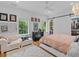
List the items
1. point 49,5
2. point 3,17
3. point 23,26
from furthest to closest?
point 23,26 → point 3,17 → point 49,5

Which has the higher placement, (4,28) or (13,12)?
(13,12)

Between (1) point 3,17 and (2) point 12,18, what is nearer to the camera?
(1) point 3,17

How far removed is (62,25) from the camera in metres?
7.76

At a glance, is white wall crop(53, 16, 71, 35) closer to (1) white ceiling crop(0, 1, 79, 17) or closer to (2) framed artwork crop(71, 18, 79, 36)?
(2) framed artwork crop(71, 18, 79, 36)

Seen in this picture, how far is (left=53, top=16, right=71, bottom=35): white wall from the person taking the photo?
23.8 ft

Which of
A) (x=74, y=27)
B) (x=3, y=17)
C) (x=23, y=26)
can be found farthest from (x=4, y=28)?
(x=74, y=27)

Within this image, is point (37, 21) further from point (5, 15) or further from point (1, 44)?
point (1, 44)

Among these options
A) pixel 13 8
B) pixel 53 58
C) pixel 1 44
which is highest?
pixel 13 8

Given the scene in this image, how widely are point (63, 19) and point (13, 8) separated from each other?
3232 mm

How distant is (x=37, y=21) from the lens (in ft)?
28.4

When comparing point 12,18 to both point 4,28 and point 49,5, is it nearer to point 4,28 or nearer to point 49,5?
point 4,28

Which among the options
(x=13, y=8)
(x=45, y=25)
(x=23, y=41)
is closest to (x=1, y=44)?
(x=23, y=41)

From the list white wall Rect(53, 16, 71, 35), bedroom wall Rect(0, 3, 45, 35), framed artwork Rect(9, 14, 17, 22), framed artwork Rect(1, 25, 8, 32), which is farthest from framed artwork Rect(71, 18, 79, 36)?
framed artwork Rect(1, 25, 8, 32)

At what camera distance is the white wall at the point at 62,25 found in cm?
725
